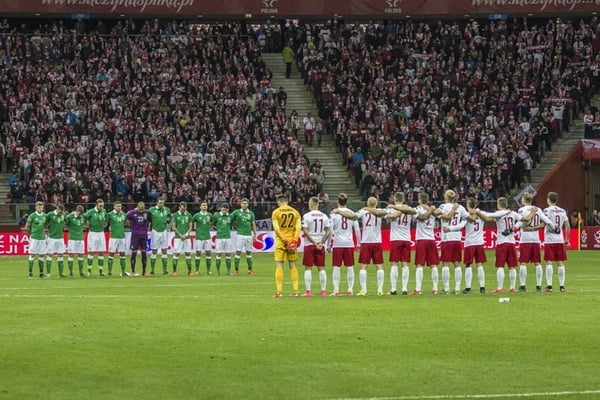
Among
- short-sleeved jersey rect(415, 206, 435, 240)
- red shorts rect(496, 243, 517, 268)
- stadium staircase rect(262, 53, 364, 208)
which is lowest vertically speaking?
red shorts rect(496, 243, 517, 268)

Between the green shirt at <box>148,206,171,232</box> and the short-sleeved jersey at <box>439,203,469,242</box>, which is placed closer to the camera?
the short-sleeved jersey at <box>439,203,469,242</box>

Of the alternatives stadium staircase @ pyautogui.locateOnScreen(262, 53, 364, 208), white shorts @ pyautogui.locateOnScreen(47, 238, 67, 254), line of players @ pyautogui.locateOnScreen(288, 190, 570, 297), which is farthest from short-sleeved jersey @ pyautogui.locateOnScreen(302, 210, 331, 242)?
stadium staircase @ pyautogui.locateOnScreen(262, 53, 364, 208)

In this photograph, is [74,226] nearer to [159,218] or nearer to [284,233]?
[159,218]

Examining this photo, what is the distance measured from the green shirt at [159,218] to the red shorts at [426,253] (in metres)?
13.7

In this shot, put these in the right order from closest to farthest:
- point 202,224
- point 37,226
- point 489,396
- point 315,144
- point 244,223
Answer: point 489,396 → point 37,226 → point 244,223 → point 202,224 → point 315,144

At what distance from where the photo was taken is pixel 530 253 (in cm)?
3041

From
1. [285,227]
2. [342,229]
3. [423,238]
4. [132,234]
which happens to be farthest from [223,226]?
[285,227]

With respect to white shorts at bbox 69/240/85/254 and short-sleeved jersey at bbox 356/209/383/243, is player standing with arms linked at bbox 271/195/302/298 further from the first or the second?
white shorts at bbox 69/240/85/254

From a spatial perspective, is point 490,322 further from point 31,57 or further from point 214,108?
point 31,57

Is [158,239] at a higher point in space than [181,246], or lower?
higher

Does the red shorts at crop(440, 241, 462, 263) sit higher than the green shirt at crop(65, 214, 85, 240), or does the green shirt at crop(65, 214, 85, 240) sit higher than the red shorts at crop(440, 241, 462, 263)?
the green shirt at crop(65, 214, 85, 240)

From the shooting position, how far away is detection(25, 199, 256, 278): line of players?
40.1 meters

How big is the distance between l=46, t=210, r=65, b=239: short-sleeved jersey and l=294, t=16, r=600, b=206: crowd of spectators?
18.4 m

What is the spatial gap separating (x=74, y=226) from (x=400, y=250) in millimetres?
14947
